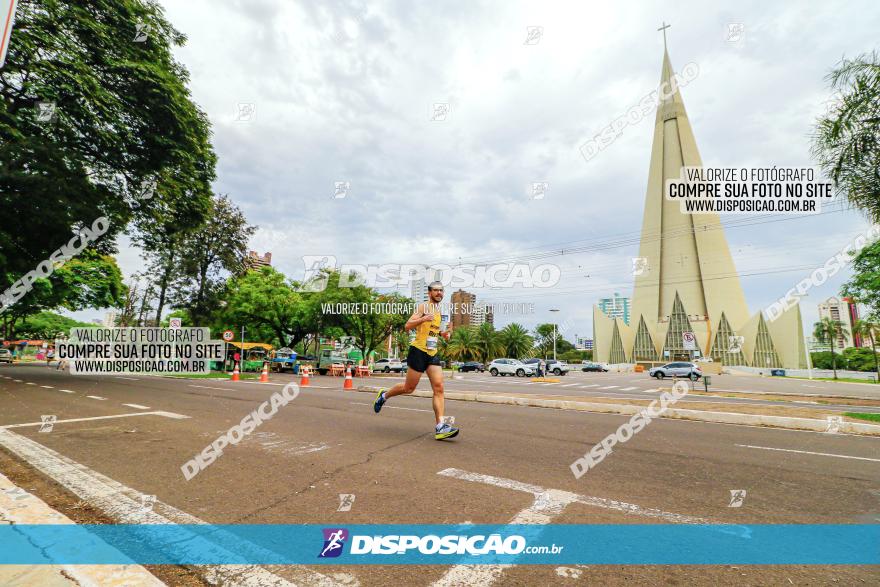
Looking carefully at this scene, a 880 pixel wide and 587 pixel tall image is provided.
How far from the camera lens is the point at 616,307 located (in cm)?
9988

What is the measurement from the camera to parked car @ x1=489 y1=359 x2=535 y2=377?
119 ft

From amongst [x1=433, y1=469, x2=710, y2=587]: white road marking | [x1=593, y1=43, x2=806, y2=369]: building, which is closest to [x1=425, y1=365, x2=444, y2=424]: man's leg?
[x1=433, y1=469, x2=710, y2=587]: white road marking

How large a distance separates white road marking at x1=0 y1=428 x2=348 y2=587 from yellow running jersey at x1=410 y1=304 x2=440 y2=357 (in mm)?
3308

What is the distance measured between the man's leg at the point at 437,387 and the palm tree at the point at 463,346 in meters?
59.5

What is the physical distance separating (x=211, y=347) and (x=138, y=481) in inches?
1390

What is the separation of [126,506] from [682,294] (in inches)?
3555

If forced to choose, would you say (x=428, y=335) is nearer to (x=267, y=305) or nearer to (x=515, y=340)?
(x=267, y=305)

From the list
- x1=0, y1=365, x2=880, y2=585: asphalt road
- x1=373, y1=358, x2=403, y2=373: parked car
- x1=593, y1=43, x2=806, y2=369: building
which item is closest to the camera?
x1=0, y1=365, x2=880, y2=585: asphalt road

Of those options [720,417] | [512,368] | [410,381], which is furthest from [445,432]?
[512,368]

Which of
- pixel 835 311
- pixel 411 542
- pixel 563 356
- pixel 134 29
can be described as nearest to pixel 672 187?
pixel 563 356

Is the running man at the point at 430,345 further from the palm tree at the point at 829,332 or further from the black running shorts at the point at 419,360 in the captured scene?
the palm tree at the point at 829,332

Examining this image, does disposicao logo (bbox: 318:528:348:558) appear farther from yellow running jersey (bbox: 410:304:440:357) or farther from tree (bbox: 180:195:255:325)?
tree (bbox: 180:195:255:325)

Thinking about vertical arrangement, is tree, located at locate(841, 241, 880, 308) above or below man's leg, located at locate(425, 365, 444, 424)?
above

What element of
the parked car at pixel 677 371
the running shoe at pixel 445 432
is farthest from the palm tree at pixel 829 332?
the running shoe at pixel 445 432
